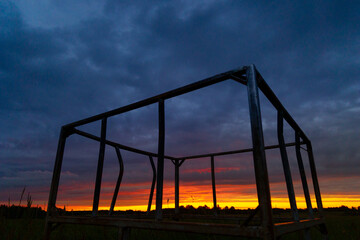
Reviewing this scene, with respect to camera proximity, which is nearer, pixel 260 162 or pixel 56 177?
pixel 260 162

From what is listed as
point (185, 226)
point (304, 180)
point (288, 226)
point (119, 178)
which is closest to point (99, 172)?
point (119, 178)

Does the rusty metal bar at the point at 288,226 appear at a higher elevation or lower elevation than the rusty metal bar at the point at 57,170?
lower

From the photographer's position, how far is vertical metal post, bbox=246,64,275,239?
6.17ft

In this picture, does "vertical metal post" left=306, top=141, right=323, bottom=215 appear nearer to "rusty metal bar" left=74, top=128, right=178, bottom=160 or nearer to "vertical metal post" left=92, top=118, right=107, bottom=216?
"rusty metal bar" left=74, top=128, right=178, bottom=160

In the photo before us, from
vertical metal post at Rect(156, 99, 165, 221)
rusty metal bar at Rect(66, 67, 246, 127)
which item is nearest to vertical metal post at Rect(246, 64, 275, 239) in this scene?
rusty metal bar at Rect(66, 67, 246, 127)

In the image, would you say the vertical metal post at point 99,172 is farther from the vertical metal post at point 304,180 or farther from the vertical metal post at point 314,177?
the vertical metal post at point 314,177

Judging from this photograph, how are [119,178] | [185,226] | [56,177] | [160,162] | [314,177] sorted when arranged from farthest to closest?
1. [119,178]
2. [314,177]
3. [56,177]
4. [160,162]
5. [185,226]

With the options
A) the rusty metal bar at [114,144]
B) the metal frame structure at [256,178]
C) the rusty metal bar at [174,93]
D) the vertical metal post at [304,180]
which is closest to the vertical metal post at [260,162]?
the metal frame structure at [256,178]

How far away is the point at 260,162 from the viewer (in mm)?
1996

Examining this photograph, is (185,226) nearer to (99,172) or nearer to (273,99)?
(99,172)

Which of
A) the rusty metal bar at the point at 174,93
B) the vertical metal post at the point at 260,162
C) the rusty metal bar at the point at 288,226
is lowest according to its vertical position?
the rusty metal bar at the point at 288,226

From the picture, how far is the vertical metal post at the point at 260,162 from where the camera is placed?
188 centimetres

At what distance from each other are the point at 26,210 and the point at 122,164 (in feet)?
6.70

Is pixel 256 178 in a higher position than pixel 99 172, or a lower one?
lower
